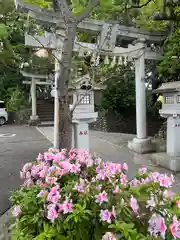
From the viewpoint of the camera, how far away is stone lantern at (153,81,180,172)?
4969 millimetres

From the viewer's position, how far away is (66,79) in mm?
2598

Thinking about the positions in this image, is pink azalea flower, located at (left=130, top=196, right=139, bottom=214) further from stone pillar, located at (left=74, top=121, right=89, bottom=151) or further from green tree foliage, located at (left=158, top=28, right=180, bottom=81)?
green tree foliage, located at (left=158, top=28, right=180, bottom=81)

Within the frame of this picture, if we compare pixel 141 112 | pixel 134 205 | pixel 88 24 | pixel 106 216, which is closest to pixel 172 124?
pixel 141 112

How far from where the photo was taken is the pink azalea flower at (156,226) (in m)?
1.45

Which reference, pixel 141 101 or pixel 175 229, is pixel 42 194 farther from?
pixel 141 101

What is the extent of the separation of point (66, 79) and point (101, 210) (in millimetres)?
1541

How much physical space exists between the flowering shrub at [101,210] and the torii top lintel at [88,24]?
3.19 m

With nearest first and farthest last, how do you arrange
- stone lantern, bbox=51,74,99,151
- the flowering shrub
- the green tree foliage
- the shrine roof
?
1. the flowering shrub
2. stone lantern, bbox=51,74,99,151
3. the shrine roof
4. the green tree foliage

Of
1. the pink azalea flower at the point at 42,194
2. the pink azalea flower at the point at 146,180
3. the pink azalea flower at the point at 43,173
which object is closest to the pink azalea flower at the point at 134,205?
the pink azalea flower at the point at 146,180

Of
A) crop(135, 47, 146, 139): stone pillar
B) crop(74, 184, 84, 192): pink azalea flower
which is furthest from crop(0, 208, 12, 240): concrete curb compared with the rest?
crop(135, 47, 146, 139): stone pillar

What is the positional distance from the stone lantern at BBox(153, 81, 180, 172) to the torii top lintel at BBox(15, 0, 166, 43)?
183 centimetres

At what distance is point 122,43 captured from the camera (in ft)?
22.5

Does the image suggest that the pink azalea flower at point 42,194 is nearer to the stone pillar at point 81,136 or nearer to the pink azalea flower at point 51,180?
the pink azalea flower at point 51,180

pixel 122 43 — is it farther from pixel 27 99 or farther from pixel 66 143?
pixel 27 99
